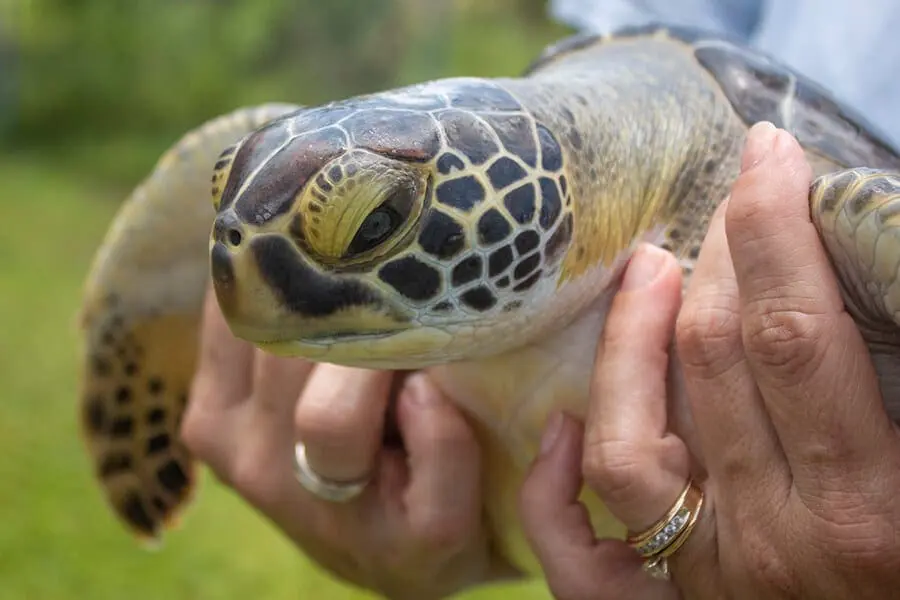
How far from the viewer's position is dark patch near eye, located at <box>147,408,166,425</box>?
1345 mm

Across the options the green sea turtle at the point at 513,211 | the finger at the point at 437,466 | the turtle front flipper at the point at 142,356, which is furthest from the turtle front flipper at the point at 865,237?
the turtle front flipper at the point at 142,356

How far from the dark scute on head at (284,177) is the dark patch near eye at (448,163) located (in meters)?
0.06

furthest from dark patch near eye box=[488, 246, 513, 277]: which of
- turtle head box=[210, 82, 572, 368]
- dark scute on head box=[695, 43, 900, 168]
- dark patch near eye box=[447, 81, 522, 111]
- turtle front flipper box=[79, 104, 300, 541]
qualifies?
turtle front flipper box=[79, 104, 300, 541]

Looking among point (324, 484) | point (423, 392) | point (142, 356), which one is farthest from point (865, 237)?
point (142, 356)

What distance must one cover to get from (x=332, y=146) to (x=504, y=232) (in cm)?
13

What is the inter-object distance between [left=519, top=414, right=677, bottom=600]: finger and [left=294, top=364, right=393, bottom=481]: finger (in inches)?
6.7

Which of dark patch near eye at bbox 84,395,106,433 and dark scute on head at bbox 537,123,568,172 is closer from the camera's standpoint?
dark scute on head at bbox 537,123,568,172

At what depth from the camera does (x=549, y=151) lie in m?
0.63

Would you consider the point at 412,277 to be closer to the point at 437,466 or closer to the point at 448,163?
the point at 448,163

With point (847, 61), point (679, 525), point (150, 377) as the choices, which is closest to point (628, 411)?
point (679, 525)

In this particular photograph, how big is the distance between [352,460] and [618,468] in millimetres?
322

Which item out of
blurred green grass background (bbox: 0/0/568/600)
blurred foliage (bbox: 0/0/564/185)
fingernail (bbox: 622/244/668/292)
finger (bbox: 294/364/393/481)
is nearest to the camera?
fingernail (bbox: 622/244/668/292)

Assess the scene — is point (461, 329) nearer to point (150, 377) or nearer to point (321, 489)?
point (321, 489)

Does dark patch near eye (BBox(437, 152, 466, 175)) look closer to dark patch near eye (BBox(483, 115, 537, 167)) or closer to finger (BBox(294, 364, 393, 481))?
dark patch near eye (BBox(483, 115, 537, 167))
